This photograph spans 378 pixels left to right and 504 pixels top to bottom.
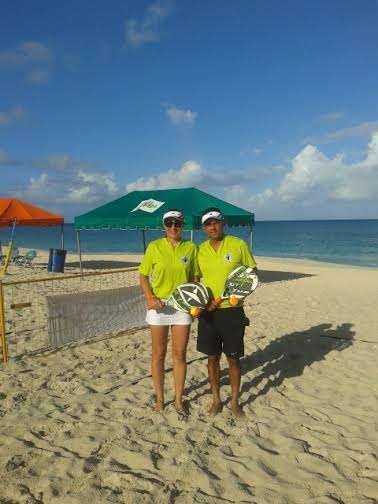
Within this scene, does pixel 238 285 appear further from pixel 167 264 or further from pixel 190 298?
pixel 167 264

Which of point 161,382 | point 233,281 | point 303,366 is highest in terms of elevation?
point 233,281

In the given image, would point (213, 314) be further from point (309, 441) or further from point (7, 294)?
point (7, 294)

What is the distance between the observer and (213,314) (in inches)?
150

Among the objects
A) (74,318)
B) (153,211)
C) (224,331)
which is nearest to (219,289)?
(224,331)

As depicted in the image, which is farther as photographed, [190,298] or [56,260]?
[56,260]

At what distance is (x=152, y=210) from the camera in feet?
39.0

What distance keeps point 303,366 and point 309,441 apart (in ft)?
6.94

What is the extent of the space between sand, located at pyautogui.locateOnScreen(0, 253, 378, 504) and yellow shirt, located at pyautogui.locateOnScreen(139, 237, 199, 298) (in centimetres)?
137

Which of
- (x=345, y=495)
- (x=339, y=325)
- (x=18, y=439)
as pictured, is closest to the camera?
(x=345, y=495)

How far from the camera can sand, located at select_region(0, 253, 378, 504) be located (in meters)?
2.87

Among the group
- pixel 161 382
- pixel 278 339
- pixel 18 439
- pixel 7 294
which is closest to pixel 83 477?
pixel 18 439

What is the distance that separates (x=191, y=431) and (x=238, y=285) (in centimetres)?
147

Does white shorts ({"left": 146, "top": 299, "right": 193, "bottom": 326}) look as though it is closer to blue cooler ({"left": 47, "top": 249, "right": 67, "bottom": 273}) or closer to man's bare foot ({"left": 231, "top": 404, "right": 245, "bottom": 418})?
man's bare foot ({"left": 231, "top": 404, "right": 245, "bottom": 418})

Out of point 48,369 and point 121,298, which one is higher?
point 121,298
